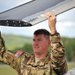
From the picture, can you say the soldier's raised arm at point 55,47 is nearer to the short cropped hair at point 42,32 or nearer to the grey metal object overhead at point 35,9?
the grey metal object overhead at point 35,9

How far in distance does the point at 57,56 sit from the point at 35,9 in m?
0.47

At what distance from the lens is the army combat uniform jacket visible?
3.49 metres

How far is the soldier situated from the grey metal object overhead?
75 millimetres

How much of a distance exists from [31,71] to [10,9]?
1.97ft

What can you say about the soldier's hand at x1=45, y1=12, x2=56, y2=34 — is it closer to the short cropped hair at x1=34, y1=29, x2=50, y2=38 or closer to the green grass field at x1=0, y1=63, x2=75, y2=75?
the short cropped hair at x1=34, y1=29, x2=50, y2=38

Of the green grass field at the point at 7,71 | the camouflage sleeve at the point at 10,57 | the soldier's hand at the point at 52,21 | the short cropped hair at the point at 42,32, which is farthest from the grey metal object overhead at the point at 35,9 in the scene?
the green grass field at the point at 7,71

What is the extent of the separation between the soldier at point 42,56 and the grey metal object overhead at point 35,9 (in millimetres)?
75

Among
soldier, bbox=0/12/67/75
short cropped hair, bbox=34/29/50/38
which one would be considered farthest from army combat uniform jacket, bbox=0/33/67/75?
short cropped hair, bbox=34/29/50/38

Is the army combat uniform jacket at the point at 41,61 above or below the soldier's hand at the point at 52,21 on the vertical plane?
below

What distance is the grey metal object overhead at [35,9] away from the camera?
3.54 m

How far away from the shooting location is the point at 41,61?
373cm

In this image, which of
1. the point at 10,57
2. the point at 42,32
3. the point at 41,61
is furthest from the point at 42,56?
the point at 10,57

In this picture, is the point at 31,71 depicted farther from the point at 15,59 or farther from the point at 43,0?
the point at 43,0

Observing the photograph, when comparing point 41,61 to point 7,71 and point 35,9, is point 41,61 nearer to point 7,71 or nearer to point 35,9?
point 7,71
